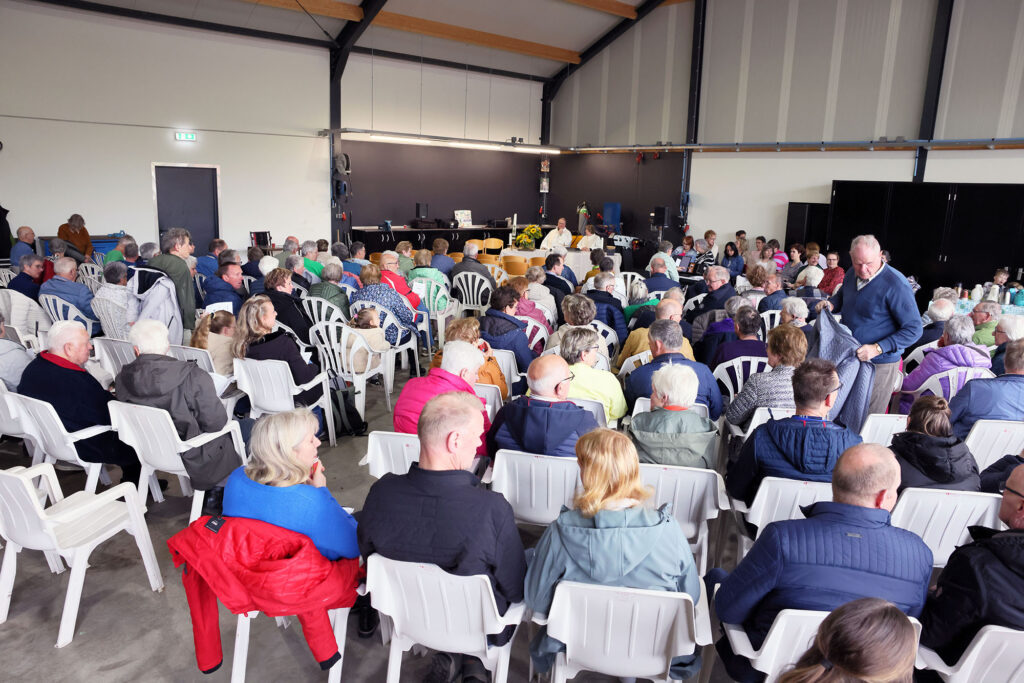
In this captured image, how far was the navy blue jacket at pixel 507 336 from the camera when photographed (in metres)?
4.46

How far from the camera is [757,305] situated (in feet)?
19.3

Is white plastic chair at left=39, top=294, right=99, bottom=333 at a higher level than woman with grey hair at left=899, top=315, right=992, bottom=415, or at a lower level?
lower

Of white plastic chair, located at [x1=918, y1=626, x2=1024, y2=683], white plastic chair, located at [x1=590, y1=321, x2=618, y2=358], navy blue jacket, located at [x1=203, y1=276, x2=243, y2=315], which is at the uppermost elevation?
navy blue jacket, located at [x1=203, y1=276, x2=243, y2=315]

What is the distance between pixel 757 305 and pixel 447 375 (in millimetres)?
3797

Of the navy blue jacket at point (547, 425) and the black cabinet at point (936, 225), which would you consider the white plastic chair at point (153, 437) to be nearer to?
the navy blue jacket at point (547, 425)

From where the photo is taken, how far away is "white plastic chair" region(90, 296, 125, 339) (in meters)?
5.49

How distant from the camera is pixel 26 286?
615cm

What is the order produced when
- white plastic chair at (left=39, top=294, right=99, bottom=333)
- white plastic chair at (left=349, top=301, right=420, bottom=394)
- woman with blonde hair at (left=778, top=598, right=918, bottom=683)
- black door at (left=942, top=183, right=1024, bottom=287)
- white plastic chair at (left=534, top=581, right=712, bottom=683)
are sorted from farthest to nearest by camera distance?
black door at (left=942, top=183, right=1024, bottom=287)
white plastic chair at (left=39, top=294, right=99, bottom=333)
white plastic chair at (left=349, top=301, right=420, bottom=394)
white plastic chair at (left=534, top=581, right=712, bottom=683)
woman with blonde hair at (left=778, top=598, right=918, bottom=683)

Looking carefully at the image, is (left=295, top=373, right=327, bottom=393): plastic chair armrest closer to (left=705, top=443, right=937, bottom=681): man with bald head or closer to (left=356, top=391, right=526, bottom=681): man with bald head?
(left=356, top=391, right=526, bottom=681): man with bald head

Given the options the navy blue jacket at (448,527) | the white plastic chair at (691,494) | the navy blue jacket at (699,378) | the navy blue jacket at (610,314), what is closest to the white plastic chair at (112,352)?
the navy blue jacket at (448,527)

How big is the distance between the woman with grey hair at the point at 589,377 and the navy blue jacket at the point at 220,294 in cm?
353

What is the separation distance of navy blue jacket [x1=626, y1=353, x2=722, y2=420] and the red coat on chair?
194 centimetres

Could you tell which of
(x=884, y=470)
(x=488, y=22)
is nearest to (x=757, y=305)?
(x=884, y=470)

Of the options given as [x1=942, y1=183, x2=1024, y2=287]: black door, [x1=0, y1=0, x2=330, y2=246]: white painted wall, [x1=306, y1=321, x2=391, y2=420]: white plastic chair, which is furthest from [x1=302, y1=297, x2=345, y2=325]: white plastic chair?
[x1=942, y1=183, x2=1024, y2=287]: black door
